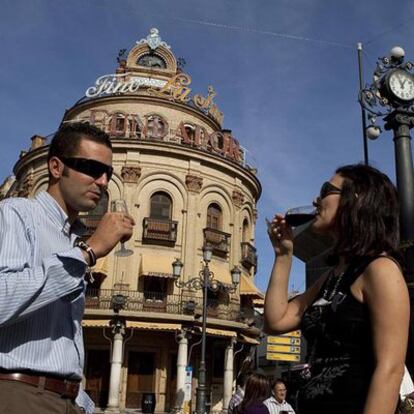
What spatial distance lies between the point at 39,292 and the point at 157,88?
109 feet

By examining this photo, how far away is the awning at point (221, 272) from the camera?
29297mm

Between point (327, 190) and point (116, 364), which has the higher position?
point (327, 190)

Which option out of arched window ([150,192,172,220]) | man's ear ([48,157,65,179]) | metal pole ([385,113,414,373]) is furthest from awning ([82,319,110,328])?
man's ear ([48,157,65,179])

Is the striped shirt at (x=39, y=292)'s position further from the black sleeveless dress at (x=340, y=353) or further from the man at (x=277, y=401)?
the man at (x=277, y=401)

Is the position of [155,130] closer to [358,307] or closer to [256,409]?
[256,409]

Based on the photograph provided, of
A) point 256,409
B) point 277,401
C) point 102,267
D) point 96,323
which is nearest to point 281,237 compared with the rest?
point 256,409

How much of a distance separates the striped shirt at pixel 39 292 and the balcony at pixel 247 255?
2944 centimetres

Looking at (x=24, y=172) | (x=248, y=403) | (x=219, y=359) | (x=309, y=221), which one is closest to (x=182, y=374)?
(x=219, y=359)

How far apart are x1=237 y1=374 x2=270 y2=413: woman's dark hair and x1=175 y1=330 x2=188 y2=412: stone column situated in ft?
68.6

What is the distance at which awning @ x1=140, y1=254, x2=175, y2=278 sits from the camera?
27.7 m

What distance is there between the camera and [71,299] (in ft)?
7.38

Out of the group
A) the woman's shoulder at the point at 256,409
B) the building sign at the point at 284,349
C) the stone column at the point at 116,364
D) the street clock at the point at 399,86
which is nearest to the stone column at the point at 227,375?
the stone column at the point at 116,364

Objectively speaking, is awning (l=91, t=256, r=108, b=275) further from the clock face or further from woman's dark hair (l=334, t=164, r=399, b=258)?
woman's dark hair (l=334, t=164, r=399, b=258)

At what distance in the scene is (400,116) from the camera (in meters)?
10.3
